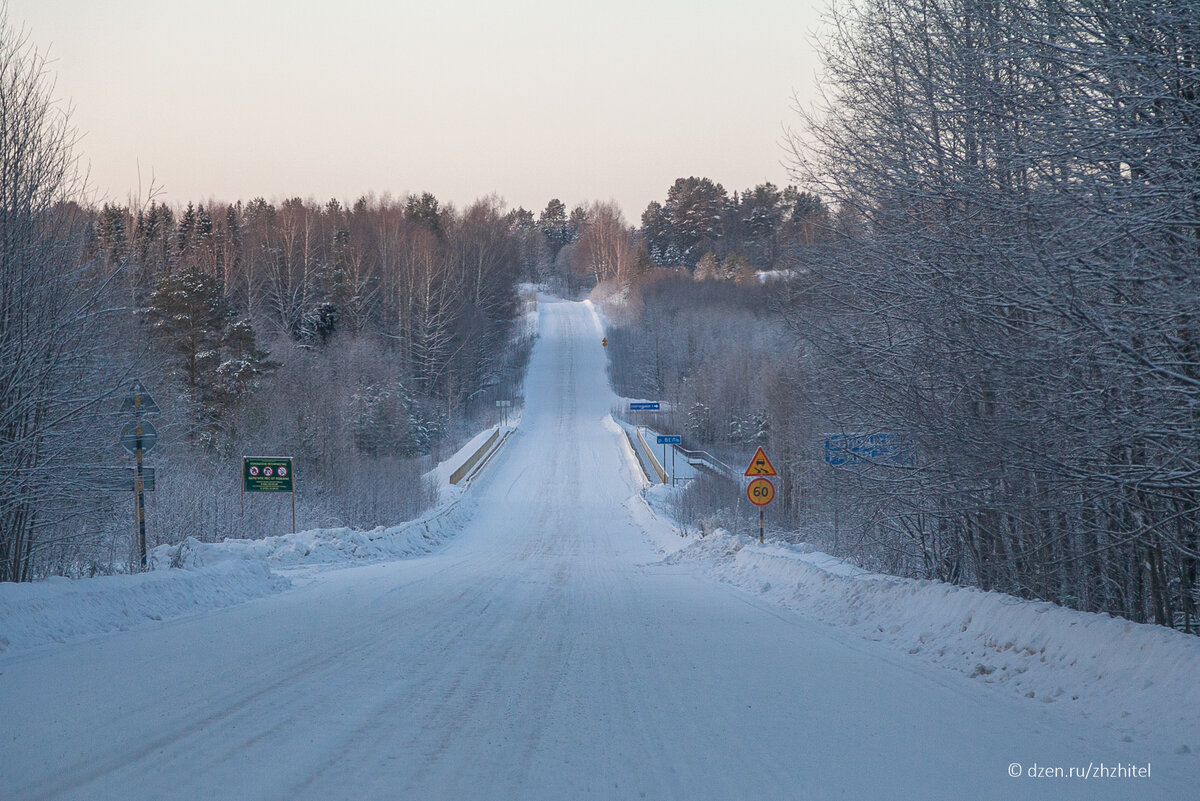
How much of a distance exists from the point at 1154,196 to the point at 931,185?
414cm

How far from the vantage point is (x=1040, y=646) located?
7.26 meters

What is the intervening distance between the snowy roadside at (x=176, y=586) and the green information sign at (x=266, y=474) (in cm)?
202

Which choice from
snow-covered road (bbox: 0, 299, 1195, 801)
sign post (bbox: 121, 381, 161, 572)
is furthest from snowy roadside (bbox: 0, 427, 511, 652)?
sign post (bbox: 121, 381, 161, 572)

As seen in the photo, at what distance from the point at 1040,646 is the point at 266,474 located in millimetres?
19567

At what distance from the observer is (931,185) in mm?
10680

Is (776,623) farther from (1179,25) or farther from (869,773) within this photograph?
(1179,25)

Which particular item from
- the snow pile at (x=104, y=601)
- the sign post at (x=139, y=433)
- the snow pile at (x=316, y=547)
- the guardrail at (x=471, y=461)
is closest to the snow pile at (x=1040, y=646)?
the snow pile at (x=104, y=601)

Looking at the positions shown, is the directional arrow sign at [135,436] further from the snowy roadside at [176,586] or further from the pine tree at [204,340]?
the pine tree at [204,340]

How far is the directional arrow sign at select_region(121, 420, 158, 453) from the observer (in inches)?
526

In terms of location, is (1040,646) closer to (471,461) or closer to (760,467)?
(760,467)

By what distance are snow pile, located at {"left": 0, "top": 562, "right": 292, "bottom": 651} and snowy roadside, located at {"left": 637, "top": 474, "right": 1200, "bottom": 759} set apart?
828cm

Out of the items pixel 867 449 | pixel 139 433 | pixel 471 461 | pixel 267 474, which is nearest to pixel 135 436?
pixel 139 433

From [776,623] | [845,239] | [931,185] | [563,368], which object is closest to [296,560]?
[776,623]

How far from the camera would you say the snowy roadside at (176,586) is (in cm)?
859
